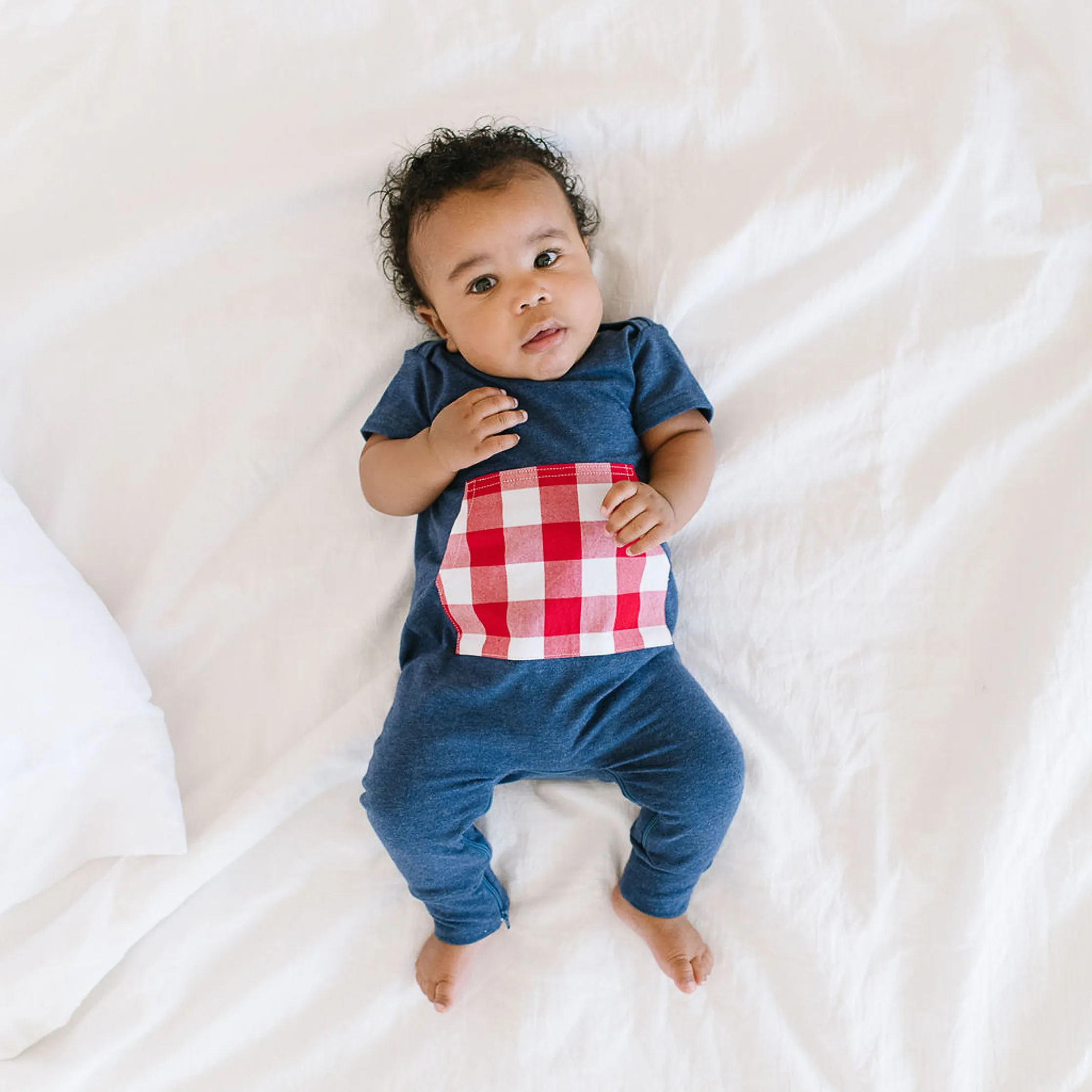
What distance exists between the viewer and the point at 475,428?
1.05m

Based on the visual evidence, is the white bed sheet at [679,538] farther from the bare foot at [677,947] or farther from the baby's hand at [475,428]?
the baby's hand at [475,428]

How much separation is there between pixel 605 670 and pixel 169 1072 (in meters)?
0.73

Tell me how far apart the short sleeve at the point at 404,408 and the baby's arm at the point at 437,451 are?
0.01 m

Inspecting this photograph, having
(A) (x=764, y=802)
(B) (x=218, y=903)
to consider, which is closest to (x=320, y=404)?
(B) (x=218, y=903)

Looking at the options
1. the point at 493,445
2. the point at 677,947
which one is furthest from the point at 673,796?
the point at 493,445

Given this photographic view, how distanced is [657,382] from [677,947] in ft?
2.24

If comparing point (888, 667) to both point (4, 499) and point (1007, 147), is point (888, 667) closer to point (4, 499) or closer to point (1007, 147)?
point (1007, 147)

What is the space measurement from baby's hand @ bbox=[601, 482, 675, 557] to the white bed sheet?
0.47 feet

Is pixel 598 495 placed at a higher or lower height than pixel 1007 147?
lower

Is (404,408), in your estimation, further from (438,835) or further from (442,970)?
(442,970)

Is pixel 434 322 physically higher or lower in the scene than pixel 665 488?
higher

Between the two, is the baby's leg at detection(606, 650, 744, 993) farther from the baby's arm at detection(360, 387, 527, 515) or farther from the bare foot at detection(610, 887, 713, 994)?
the baby's arm at detection(360, 387, 527, 515)

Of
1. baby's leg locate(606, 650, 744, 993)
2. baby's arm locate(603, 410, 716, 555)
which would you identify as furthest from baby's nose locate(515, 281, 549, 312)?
baby's leg locate(606, 650, 744, 993)

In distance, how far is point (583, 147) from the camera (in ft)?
3.93
